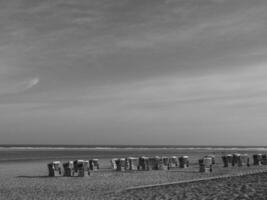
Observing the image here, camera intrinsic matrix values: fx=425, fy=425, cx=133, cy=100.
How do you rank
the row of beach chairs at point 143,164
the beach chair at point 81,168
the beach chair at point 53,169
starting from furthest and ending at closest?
the row of beach chairs at point 143,164, the beach chair at point 53,169, the beach chair at point 81,168

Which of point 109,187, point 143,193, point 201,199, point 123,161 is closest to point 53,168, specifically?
point 123,161

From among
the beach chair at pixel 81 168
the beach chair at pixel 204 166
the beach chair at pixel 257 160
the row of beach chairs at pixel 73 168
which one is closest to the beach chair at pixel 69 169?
the row of beach chairs at pixel 73 168

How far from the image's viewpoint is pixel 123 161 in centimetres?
2769

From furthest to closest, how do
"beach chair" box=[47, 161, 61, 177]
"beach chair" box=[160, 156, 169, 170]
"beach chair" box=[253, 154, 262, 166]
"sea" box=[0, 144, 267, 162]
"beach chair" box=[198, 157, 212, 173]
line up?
1. "sea" box=[0, 144, 267, 162]
2. "beach chair" box=[253, 154, 262, 166]
3. "beach chair" box=[160, 156, 169, 170]
4. "beach chair" box=[198, 157, 212, 173]
5. "beach chair" box=[47, 161, 61, 177]

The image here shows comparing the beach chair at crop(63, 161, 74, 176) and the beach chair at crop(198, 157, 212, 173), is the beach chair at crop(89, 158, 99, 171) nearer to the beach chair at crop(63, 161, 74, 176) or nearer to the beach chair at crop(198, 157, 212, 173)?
the beach chair at crop(63, 161, 74, 176)

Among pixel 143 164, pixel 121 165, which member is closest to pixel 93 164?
pixel 121 165

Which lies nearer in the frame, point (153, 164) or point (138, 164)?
point (138, 164)

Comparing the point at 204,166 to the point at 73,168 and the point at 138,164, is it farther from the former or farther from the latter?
the point at 73,168

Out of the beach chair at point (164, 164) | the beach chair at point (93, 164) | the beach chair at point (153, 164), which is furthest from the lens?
the beach chair at point (164, 164)

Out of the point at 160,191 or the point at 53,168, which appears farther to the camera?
the point at 53,168

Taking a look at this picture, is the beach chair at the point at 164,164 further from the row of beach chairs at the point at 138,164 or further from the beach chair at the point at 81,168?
the beach chair at the point at 81,168

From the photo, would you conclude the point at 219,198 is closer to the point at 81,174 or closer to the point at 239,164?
the point at 81,174

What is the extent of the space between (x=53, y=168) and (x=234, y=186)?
11795mm

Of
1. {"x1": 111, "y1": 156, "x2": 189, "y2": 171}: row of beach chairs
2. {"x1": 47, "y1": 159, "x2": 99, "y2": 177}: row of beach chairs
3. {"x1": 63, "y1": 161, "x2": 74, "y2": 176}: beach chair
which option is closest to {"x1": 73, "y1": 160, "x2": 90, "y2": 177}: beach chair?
{"x1": 47, "y1": 159, "x2": 99, "y2": 177}: row of beach chairs
